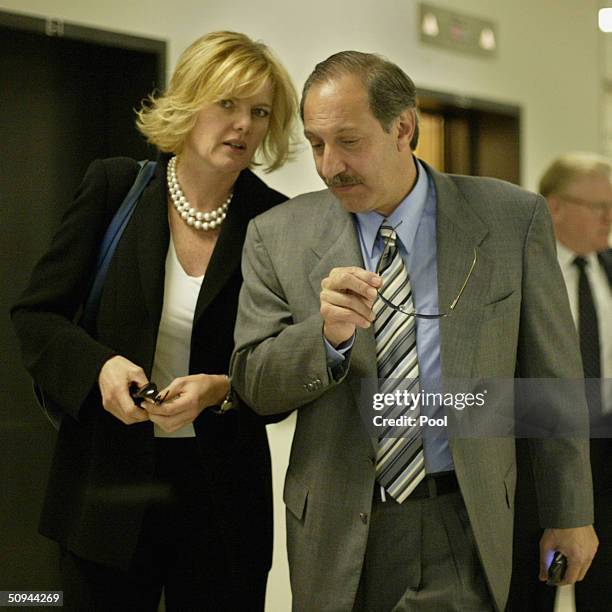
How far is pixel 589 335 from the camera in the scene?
5.74ft

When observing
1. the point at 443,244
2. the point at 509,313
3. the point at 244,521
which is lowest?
the point at 244,521

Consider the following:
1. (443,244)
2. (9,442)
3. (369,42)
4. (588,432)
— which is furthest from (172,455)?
(369,42)

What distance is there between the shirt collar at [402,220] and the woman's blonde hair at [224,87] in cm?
25

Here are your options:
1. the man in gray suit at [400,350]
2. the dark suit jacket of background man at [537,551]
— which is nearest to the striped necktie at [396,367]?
the man in gray suit at [400,350]

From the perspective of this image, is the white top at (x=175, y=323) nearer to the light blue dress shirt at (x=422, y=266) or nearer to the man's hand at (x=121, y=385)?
the man's hand at (x=121, y=385)

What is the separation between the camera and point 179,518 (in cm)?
185

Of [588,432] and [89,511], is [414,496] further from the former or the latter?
[89,511]

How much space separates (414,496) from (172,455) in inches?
20.5

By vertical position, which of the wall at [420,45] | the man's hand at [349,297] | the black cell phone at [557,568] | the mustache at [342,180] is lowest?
the black cell phone at [557,568]

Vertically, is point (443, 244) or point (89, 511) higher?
point (443, 244)

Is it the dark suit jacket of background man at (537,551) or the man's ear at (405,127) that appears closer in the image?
the man's ear at (405,127)

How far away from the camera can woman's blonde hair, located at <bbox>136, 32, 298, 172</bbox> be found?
1726mm

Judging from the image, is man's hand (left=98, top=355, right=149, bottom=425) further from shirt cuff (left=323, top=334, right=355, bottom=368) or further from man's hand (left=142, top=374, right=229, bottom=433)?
shirt cuff (left=323, top=334, right=355, bottom=368)

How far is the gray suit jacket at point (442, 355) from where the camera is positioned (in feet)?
5.19
